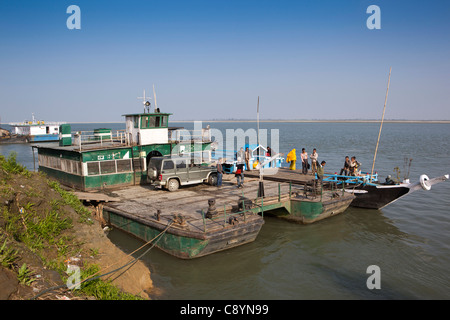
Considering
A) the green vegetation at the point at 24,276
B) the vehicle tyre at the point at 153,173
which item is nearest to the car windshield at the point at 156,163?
the vehicle tyre at the point at 153,173

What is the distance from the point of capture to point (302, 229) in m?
15.9

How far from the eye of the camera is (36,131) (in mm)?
73000

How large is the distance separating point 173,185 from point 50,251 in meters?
9.05

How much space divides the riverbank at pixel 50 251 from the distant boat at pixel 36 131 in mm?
69271

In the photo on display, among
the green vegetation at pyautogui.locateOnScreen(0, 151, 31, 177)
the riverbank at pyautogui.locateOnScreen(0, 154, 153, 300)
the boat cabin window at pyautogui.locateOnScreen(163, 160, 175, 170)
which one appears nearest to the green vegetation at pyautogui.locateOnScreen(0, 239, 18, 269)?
the riverbank at pyautogui.locateOnScreen(0, 154, 153, 300)

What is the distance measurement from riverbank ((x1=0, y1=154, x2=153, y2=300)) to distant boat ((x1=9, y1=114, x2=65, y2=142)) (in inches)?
2727

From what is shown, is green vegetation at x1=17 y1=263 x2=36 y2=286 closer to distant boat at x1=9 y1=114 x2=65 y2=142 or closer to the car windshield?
the car windshield

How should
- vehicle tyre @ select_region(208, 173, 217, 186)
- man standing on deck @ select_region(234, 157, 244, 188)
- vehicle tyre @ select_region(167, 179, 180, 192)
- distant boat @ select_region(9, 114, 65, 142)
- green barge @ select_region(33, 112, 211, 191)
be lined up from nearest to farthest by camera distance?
vehicle tyre @ select_region(167, 179, 180, 192) < man standing on deck @ select_region(234, 157, 244, 188) < green barge @ select_region(33, 112, 211, 191) < vehicle tyre @ select_region(208, 173, 217, 186) < distant boat @ select_region(9, 114, 65, 142)

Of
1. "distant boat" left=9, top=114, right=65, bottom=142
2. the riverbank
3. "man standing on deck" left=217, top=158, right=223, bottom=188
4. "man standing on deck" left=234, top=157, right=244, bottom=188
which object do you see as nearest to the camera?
the riverbank

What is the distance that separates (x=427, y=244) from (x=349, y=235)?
346 cm

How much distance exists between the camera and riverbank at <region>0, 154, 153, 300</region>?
6129mm

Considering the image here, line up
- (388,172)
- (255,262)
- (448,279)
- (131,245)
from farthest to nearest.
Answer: (388,172)
(131,245)
(255,262)
(448,279)
